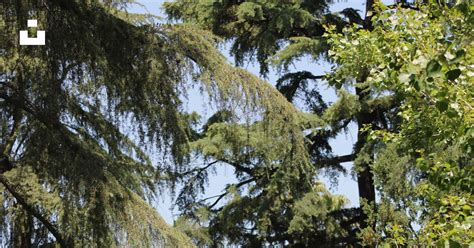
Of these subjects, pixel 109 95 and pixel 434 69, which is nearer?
pixel 434 69

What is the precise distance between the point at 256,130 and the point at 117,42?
4.37 ft

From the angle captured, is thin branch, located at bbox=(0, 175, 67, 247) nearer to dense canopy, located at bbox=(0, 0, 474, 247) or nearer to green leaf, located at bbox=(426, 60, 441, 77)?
dense canopy, located at bbox=(0, 0, 474, 247)

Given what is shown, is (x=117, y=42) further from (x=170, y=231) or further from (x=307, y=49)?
(x=307, y=49)

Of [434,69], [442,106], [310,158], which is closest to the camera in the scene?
[434,69]

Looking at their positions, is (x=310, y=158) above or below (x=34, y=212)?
above

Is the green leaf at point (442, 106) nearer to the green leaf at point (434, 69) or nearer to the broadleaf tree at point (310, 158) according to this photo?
the green leaf at point (434, 69)

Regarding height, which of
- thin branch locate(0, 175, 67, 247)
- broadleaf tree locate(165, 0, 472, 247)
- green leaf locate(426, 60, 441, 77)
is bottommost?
green leaf locate(426, 60, 441, 77)

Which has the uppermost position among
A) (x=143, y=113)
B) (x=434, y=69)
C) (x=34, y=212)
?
(x=143, y=113)

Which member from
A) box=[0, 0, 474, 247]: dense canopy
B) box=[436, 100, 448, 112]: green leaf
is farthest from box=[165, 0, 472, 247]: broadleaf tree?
box=[436, 100, 448, 112]: green leaf

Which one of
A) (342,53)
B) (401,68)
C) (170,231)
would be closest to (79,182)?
(170,231)

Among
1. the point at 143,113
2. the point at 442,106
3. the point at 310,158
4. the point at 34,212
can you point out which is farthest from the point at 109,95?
the point at 310,158

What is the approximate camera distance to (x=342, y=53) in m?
4.68

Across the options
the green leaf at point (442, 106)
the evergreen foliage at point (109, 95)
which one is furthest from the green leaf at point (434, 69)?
the evergreen foliage at point (109, 95)

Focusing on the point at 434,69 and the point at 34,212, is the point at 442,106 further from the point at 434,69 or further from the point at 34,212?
the point at 34,212
